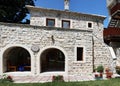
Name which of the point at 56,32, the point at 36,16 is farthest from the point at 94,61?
the point at 36,16

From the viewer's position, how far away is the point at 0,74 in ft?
39.3

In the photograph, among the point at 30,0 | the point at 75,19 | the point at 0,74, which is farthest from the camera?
the point at 30,0

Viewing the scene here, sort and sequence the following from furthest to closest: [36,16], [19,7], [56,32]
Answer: [19,7] → [36,16] → [56,32]

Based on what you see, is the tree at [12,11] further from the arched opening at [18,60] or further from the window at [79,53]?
the window at [79,53]

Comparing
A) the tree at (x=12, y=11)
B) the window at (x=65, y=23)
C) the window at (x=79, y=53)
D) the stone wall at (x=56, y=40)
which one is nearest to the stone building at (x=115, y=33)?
the stone wall at (x=56, y=40)

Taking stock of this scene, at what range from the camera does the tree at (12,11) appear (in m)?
22.3

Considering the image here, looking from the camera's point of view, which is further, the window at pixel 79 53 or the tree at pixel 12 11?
the tree at pixel 12 11

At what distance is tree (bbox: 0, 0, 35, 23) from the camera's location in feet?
73.2

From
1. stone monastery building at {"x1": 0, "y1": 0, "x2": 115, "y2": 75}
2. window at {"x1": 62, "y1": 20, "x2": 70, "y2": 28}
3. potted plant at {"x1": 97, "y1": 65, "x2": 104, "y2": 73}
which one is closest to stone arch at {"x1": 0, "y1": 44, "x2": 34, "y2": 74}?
stone monastery building at {"x1": 0, "y1": 0, "x2": 115, "y2": 75}

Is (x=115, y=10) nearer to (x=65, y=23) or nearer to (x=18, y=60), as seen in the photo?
(x=65, y=23)

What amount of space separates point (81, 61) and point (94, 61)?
1.97 meters

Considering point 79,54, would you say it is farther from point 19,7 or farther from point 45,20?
point 19,7

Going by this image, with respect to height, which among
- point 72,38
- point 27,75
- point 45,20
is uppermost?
point 45,20

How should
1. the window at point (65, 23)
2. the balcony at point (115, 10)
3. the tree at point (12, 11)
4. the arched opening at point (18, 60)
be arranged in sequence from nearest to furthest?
the arched opening at point (18, 60) → the window at point (65, 23) → the balcony at point (115, 10) → the tree at point (12, 11)
